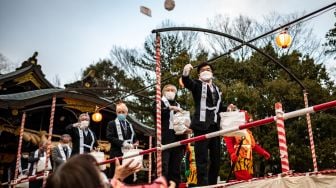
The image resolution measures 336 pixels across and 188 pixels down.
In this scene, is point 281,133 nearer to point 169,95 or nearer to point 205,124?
point 205,124

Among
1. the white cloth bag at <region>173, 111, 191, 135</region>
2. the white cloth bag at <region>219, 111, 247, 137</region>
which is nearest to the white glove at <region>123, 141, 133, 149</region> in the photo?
the white cloth bag at <region>173, 111, 191, 135</region>

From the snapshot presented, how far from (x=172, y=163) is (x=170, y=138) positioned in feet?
1.59

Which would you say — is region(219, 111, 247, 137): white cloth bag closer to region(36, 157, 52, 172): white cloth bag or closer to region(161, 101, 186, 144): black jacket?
region(161, 101, 186, 144): black jacket

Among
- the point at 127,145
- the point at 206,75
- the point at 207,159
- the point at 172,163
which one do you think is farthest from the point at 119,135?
the point at 206,75

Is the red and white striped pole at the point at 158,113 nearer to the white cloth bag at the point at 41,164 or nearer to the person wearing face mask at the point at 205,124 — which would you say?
the person wearing face mask at the point at 205,124

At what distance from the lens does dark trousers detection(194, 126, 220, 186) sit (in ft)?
18.6

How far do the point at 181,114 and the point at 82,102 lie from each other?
25.2 ft

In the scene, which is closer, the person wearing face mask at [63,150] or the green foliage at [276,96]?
the person wearing face mask at [63,150]

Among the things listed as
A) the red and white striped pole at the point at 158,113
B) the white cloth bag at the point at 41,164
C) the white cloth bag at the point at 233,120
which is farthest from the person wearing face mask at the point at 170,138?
the white cloth bag at the point at 41,164

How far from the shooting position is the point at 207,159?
226 inches

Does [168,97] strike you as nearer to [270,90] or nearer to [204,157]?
[204,157]

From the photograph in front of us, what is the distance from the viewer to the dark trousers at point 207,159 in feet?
18.6

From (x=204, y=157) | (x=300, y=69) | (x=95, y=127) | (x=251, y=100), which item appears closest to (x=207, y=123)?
(x=204, y=157)

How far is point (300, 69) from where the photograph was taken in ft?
62.5
